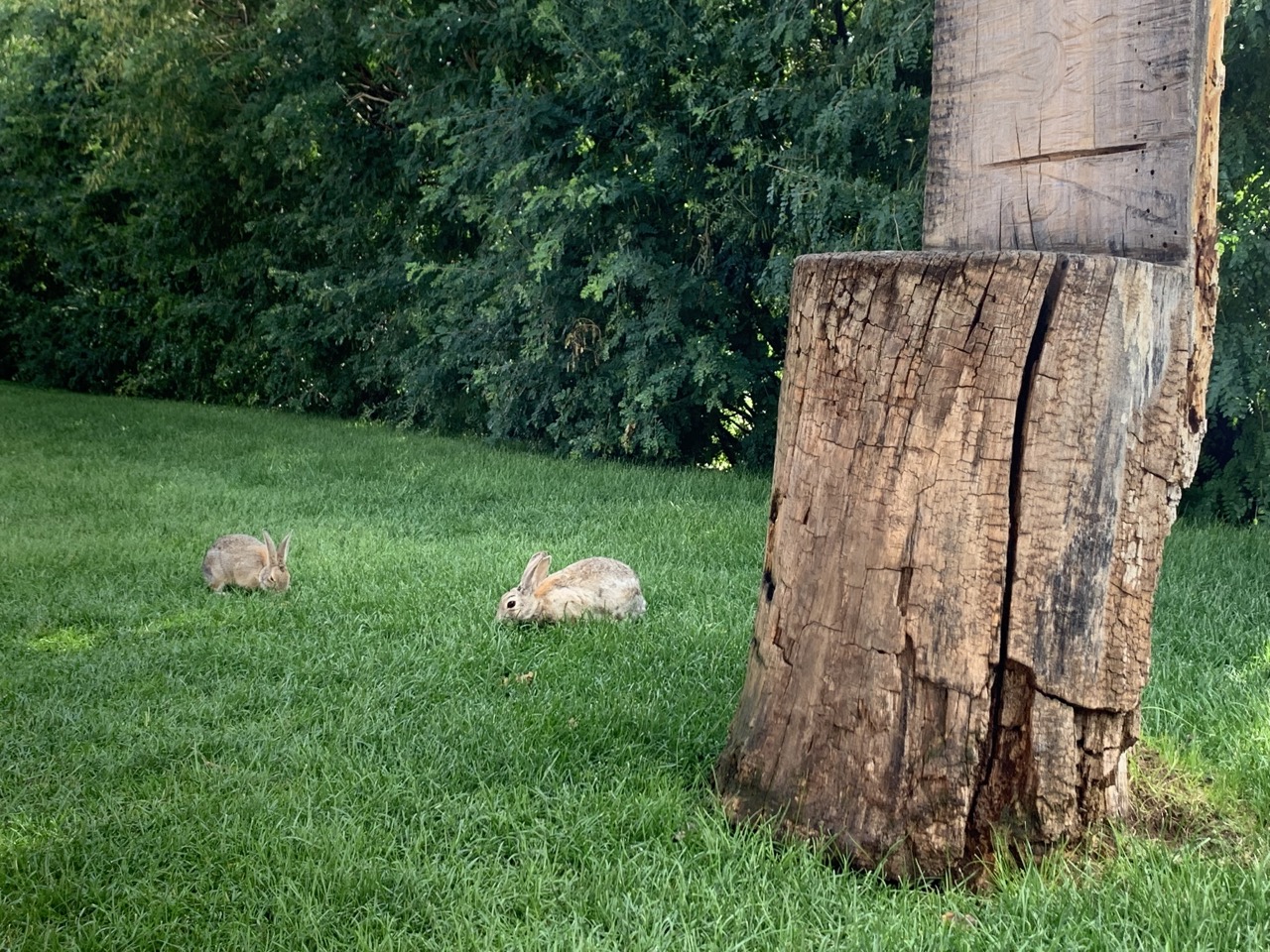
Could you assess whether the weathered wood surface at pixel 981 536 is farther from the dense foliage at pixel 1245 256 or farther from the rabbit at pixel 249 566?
the dense foliage at pixel 1245 256

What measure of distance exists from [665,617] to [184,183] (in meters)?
15.3

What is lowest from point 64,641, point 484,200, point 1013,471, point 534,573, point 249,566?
point 64,641

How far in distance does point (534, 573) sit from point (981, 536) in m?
2.73

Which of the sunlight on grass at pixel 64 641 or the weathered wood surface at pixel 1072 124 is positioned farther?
the sunlight on grass at pixel 64 641

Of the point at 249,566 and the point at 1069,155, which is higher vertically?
the point at 1069,155

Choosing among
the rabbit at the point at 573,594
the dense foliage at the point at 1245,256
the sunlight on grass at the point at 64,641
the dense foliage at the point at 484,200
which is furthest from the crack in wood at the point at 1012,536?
the dense foliage at the point at 1245,256

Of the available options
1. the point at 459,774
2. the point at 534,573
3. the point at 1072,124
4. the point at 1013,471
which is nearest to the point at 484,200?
the point at 534,573

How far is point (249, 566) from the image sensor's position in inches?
229

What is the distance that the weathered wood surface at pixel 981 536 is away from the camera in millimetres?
2695

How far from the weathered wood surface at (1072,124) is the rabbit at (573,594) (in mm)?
2536

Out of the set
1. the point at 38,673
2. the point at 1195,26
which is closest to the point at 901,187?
the point at 1195,26

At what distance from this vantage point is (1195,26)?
2795mm

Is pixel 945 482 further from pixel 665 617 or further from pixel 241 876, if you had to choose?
pixel 665 617

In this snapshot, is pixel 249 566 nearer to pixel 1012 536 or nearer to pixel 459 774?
pixel 459 774
